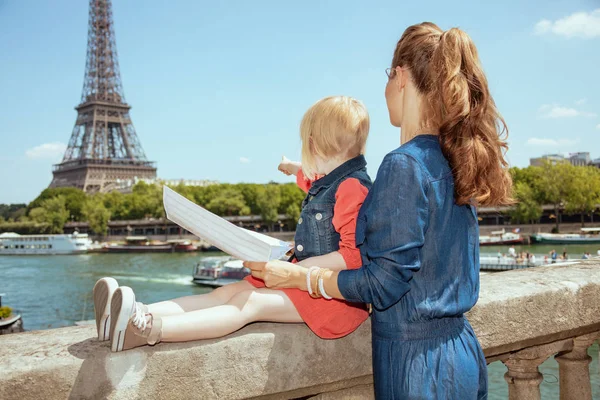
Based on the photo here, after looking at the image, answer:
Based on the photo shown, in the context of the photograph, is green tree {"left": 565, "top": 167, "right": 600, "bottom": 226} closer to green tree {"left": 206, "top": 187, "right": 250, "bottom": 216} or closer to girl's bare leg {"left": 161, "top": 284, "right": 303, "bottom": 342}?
green tree {"left": 206, "top": 187, "right": 250, "bottom": 216}

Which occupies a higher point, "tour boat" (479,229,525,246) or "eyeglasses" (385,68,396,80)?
"eyeglasses" (385,68,396,80)

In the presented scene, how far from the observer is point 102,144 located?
6291 cm

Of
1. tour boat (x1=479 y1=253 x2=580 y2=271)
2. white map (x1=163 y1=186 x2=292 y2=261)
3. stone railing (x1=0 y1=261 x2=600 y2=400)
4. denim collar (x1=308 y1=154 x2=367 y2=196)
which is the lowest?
tour boat (x1=479 y1=253 x2=580 y2=271)

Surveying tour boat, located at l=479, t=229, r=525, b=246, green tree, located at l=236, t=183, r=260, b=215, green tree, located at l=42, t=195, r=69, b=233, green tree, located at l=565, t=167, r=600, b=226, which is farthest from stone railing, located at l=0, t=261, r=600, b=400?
green tree, located at l=42, t=195, r=69, b=233

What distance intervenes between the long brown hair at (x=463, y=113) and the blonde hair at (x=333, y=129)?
300mm

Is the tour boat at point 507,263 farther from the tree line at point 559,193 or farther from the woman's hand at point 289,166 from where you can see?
the woman's hand at point 289,166

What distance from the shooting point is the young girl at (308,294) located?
4.33 feet

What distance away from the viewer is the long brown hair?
120 centimetres

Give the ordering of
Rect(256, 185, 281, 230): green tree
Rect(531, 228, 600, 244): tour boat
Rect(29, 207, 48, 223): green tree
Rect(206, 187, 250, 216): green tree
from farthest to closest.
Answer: Rect(29, 207, 48, 223): green tree < Rect(206, 187, 250, 216): green tree < Rect(256, 185, 281, 230): green tree < Rect(531, 228, 600, 244): tour boat

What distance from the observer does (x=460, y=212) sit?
49.1 inches

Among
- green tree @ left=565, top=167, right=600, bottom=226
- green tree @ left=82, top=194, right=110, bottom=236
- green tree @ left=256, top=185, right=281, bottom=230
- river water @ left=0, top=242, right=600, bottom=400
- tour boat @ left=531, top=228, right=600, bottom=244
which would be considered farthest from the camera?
green tree @ left=82, top=194, right=110, bottom=236

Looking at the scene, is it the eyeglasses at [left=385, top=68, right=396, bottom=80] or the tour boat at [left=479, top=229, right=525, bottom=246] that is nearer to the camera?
the eyeglasses at [left=385, top=68, right=396, bottom=80]

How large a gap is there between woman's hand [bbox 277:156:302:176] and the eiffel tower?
63691mm

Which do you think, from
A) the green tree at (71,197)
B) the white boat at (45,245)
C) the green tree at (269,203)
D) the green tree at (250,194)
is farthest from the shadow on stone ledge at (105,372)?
the green tree at (71,197)
